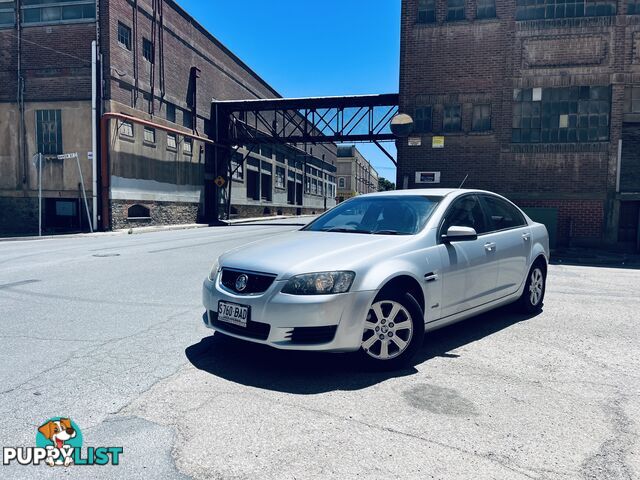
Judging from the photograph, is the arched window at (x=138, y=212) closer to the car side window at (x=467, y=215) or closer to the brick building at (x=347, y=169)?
the car side window at (x=467, y=215)

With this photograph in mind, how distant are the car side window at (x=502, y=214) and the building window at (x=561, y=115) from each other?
38.0 ft

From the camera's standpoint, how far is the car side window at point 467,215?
482 centimetres

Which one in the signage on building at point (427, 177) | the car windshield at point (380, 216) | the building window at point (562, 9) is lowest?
the car windshield at point (380, 216)

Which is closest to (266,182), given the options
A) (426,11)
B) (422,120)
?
(422,120)

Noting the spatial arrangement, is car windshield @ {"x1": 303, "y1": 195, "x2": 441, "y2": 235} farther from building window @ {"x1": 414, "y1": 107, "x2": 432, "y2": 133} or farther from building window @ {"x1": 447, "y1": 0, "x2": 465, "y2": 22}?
building window @ {"x1": 447, "y1": 0, "x2": 465, "y2": 22}

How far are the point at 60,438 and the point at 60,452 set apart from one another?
0.14 metres

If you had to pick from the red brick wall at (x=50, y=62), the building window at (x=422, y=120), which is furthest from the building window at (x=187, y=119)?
the building window at (x=422, y=120)

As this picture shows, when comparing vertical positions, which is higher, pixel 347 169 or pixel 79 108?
pixel 347 169

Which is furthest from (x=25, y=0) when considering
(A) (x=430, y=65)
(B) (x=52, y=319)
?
(B) (x=52, y=319)

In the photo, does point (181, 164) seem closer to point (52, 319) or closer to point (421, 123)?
point (421, 123)

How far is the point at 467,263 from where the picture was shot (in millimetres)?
4660

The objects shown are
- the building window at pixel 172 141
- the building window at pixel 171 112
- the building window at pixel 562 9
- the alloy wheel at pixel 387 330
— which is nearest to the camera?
the alloy wheel at pixel 387 330

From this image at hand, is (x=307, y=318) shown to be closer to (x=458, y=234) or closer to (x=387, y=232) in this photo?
(x=387, y=232)

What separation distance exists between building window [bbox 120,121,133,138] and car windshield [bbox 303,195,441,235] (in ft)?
68.0
